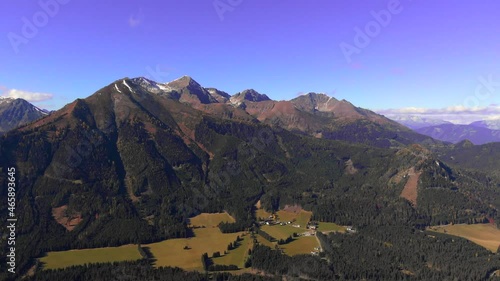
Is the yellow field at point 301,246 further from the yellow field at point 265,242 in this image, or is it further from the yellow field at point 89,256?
the yellow field at point 89,256

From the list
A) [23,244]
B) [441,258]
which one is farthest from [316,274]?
[23,244]

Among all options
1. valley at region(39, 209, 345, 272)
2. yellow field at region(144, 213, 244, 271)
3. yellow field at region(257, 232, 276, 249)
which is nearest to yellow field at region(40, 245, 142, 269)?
valley at region(39, 209, 345, 272)

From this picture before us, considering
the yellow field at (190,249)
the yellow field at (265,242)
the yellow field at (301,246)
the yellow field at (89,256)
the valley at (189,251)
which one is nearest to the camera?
the yellow field at (89,256)

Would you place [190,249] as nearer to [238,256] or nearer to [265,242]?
[238,256]

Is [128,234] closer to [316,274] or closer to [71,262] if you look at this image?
[71,262]

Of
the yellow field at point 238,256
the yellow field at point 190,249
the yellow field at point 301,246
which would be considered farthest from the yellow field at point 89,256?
the yellow field at point 301,246

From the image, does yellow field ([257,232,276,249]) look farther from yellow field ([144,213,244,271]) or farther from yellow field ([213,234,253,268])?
yellow field ([144,213,244,271])
